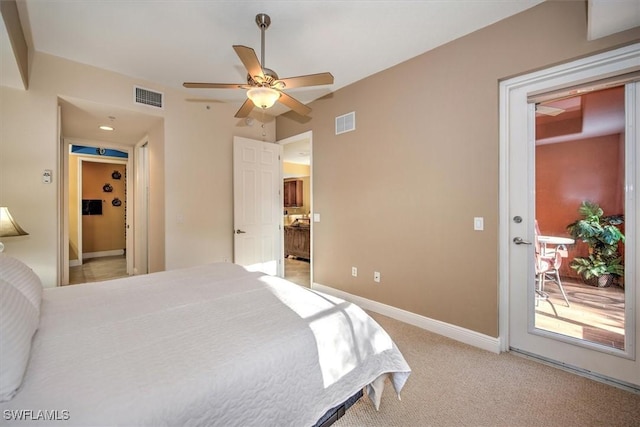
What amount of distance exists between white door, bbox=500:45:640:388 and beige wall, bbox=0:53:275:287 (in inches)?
133

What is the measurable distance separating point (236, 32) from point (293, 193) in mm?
6426

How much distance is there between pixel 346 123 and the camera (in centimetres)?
354

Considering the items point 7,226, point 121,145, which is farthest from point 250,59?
point 121,145

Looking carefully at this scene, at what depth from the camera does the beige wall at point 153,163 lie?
2.60 metres

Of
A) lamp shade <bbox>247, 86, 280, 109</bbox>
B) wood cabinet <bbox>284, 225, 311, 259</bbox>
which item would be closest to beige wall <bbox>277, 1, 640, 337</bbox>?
lamp shade <bbox>247, 86, 280, 109</bbox>

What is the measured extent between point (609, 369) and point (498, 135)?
6.26ft

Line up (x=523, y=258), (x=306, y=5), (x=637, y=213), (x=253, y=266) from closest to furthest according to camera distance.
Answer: (x=637, y=213) < (x=306, y=5) < (x=523, y=258) < (x=253, y=266)

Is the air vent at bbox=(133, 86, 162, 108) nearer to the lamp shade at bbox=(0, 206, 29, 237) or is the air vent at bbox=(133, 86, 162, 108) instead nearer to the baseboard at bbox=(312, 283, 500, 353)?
the lamp shade at bbox=(0, 206, 29, 237)

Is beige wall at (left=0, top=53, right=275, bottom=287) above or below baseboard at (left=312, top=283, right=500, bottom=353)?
above

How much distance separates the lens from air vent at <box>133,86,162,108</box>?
3252 mm

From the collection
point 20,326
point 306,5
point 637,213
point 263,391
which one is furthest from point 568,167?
point 20,326

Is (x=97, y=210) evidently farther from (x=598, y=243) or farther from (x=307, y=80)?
(x=598, y=243)

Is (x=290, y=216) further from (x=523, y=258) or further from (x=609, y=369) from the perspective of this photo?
(x=609, y=369)

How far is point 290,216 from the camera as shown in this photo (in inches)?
328
